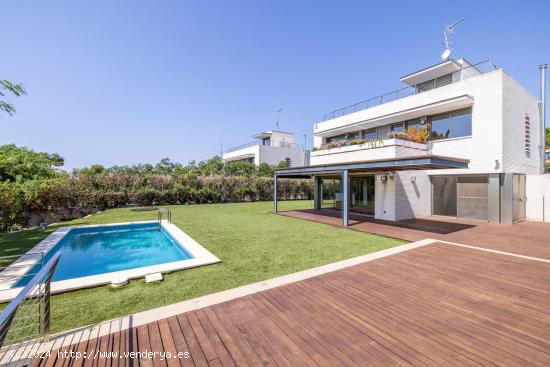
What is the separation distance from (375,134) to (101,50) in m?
17.7

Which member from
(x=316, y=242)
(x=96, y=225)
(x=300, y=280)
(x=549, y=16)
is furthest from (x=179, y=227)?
(x=549, y=16)

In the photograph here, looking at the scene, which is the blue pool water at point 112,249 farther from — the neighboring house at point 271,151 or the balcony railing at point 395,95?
the neighboring house at point 271,151

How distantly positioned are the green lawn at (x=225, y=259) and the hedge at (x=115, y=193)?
13.1ft

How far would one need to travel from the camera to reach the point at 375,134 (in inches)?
707

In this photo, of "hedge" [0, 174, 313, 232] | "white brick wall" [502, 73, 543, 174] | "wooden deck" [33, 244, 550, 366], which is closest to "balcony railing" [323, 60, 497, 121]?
"white brick wall" [502, 73, 543, 174]

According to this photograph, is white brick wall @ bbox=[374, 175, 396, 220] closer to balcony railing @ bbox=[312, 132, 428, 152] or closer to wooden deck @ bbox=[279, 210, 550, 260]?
wooden deck @ bbox=[279, 210, 550, 260]

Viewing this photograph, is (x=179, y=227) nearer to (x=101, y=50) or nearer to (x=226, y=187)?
(x=101, y=50)

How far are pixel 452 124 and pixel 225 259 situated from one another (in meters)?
14.6

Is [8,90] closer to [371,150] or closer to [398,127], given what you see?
[371,150]

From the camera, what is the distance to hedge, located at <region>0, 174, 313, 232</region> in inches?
503

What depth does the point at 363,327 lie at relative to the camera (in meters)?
3.29

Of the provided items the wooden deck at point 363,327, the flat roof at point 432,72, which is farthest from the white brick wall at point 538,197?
the wooden deck at point 363,327

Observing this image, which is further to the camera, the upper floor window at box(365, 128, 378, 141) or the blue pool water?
the upper floor window at box(365, 128, 378, 141)

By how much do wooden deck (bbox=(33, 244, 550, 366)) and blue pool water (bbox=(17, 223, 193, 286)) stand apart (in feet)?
12.8
